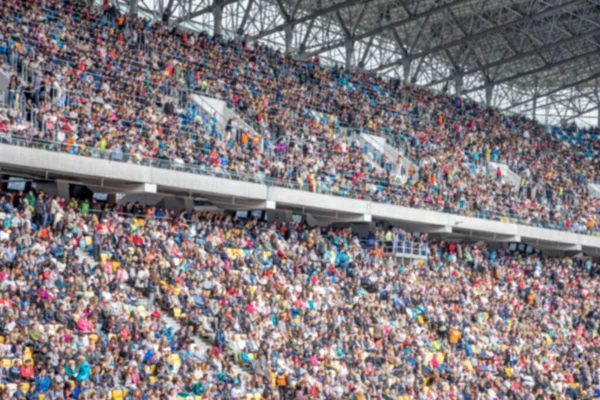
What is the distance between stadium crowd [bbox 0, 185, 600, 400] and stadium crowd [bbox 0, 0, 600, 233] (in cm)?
181

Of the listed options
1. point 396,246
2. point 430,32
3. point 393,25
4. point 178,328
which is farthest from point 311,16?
point 178,328

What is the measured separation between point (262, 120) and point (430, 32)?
61.8 ft

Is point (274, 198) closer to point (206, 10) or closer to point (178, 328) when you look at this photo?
point (178, 328)

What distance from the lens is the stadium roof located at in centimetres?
4497

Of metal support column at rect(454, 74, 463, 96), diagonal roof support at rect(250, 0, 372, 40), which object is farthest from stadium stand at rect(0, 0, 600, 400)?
metal support column at rect(454, 74, 463, 96)

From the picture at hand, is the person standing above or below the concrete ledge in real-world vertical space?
below

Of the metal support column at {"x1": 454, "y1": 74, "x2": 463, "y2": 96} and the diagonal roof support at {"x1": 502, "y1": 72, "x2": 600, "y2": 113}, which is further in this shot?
the diagonal roof support at {"x1": 502, "y1": 72, "x2": 600, "y2": 113}

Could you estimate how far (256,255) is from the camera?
30.0 m

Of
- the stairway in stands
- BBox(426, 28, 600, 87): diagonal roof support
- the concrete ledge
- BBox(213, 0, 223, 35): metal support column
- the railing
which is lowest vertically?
the stairway in stands

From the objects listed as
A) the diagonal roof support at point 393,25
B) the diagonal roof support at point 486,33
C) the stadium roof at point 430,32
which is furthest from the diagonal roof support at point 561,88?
the diagonal roof support at point 393,25

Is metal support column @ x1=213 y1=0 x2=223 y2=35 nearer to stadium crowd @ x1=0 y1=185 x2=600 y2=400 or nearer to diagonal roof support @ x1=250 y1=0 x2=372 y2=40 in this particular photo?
diagonal roof support @ x1=250 y1=0 x2=372 y2=40

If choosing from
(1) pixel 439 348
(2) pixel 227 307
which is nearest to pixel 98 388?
(2) pixel 227 307

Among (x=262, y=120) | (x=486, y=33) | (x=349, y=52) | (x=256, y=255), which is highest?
(x=486, y=33)

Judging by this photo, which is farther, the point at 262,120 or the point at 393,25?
the point at 393,25
